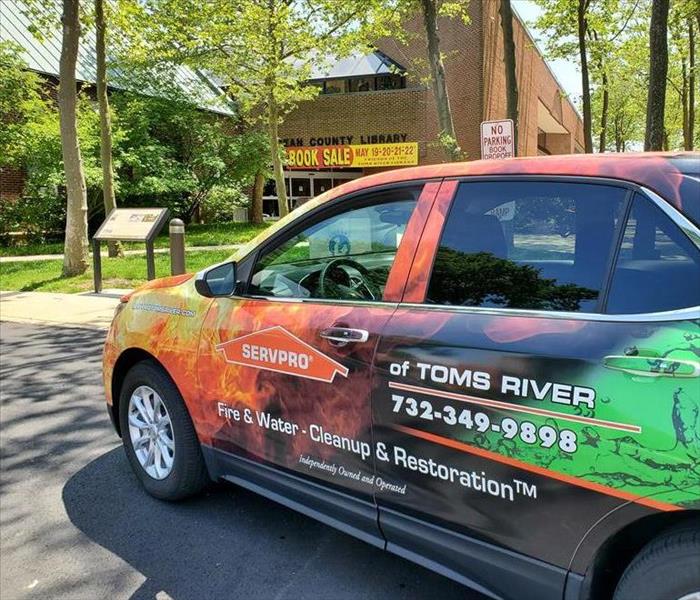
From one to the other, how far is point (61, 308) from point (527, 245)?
9.26 m

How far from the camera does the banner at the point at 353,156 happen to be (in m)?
26.9

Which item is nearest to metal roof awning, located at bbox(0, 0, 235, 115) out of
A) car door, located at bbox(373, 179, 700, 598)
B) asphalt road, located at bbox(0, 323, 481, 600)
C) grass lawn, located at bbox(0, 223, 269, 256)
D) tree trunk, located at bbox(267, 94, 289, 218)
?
tree trunk, located at bbox(267, 94, 289, 218)

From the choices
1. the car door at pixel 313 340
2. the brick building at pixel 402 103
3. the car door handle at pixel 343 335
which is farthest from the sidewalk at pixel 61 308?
the brick building at pixel 402 103

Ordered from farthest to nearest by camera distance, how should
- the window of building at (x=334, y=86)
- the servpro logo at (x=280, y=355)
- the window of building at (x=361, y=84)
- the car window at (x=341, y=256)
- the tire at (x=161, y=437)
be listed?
the window of building at (x=334, y=86)
the window of building at (x=361, y=84)
the tire at (x=161, y=437)
the car window at (x=341, y=256)
the servpro logo at (x=280, y=355)

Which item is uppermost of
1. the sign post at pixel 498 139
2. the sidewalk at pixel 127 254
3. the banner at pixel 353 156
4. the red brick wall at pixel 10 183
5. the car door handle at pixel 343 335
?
the banner at pixel 353 156

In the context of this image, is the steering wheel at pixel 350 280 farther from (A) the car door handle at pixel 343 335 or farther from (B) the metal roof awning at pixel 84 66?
(B) the metal roof awning at pixel 84 66

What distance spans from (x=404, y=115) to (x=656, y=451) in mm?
26487

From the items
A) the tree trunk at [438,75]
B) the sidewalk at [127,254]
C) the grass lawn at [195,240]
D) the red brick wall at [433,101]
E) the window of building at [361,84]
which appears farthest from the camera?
the window of building at [361,84]

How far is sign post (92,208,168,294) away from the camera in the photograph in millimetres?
9938

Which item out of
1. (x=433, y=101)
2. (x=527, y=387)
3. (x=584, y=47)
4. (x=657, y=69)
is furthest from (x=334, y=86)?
→ (x=527, y=387)

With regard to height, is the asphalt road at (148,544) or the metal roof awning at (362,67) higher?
the metal roof awning at (362,67)

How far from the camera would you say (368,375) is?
233cm

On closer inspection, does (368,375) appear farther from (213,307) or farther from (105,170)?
(105,170)

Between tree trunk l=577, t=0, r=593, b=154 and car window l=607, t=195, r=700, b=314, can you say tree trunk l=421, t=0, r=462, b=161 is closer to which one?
tree trunk l=577, t=0, r=593, b=154
